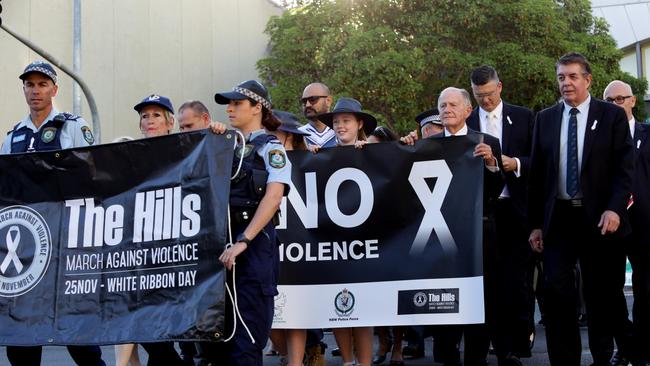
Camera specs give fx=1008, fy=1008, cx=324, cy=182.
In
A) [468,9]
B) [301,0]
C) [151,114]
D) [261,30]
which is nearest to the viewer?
[151,114]

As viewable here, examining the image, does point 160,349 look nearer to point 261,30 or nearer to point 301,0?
point 301,0

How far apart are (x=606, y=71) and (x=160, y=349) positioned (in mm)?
27171

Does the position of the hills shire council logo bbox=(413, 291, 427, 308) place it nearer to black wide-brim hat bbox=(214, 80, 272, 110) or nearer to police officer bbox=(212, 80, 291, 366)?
police officer bbox=(212, 80, 291, 366)

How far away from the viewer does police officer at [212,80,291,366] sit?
213 inches

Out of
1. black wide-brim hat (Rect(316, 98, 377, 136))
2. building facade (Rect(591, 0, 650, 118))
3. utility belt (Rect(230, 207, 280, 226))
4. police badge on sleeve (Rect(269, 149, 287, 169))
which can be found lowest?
utility belt (Rect(230, 207, 280, 226))

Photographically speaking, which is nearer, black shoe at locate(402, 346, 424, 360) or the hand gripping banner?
the hand gripping banner

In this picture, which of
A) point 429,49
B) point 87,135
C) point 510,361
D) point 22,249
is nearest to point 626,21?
point 429,49

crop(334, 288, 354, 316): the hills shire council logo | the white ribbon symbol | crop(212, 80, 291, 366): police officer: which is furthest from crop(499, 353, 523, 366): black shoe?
the white ribbon symbol

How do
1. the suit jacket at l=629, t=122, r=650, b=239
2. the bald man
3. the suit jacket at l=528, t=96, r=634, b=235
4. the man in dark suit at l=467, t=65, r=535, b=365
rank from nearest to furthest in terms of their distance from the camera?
the suit jacket at l=528, t=96, r=634, b=235
the man in dark suit at l=467, t=65, r=535, b=365
the suit jacket at l=629, t=122, r=650, b=239
the bald man

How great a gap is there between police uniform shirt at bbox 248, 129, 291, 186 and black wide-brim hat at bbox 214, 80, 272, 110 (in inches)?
12.9

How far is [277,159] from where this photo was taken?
5625mm

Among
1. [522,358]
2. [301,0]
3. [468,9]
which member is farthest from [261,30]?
[522,358]

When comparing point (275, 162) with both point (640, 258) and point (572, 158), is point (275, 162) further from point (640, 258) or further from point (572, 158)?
point (640, 258)

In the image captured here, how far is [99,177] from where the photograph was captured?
623 centimetres
